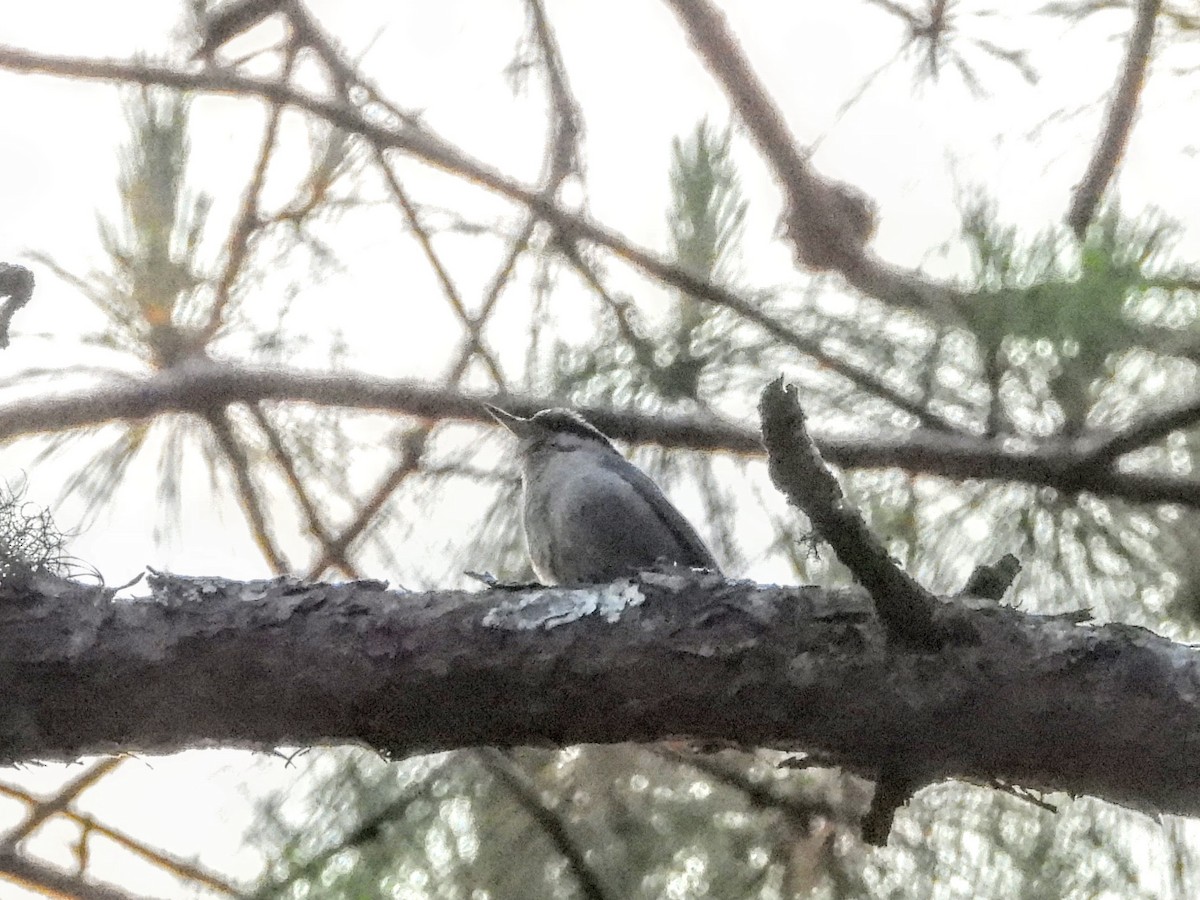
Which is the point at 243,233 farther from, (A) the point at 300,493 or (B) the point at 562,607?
(B) the point at 562,607

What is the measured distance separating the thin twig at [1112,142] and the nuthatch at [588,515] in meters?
0.80

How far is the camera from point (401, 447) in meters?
2.39

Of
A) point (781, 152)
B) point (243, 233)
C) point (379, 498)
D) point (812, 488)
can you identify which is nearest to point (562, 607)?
point (812, 488)

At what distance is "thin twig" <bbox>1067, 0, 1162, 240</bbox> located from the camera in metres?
2.09

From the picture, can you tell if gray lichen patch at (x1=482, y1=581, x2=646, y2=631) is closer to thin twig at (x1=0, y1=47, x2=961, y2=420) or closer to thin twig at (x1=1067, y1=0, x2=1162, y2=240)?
thin twig at (x1=0, y1=47, x2=961, y2=420)

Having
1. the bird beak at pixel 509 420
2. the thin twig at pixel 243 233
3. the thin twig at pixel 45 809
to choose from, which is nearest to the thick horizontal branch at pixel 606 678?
the thin twig at pixel 45 809

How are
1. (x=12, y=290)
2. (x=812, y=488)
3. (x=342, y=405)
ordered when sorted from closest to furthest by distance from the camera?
(x=812, y=488) → (x=12, y=290) → (x=342, y=405)

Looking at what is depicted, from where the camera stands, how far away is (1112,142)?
6.97ft

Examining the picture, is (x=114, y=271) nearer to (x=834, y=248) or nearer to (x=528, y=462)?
(x=528, y=462)

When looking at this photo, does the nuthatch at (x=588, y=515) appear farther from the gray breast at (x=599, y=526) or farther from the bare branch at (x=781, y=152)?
the bare branch at (x=781, y=152)

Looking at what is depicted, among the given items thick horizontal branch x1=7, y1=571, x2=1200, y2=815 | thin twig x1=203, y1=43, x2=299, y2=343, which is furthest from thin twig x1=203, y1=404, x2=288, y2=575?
thick horizontal branch x1=7, y1=571, x2=1200, y2=815

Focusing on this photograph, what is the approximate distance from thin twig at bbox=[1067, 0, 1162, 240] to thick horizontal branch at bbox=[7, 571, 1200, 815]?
1.01 metres

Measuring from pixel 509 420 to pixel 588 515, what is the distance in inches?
8.9

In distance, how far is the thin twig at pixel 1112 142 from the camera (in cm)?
209
